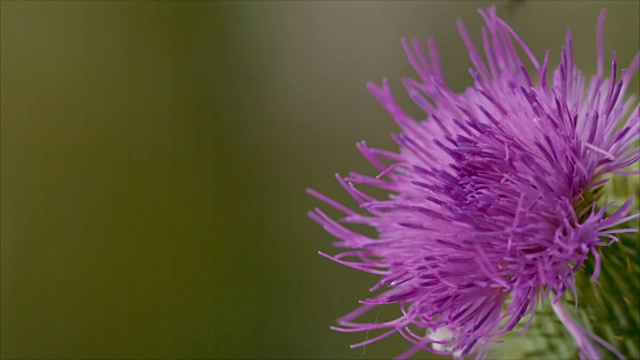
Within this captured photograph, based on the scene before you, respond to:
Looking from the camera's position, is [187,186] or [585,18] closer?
[585,18]

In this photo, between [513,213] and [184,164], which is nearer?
[513,213]

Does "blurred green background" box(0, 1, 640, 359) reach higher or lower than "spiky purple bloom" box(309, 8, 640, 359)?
higher

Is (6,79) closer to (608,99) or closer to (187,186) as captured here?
(187,186)

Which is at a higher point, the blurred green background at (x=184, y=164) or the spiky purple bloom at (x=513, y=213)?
the blurred green background at (x=184, y=164)

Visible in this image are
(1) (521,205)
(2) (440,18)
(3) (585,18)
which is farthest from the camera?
(2) (440,18)

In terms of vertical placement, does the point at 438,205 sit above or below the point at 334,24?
below

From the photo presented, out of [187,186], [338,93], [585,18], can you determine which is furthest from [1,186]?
[585,18]

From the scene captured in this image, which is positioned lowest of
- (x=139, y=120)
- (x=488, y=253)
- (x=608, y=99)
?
(x=488, y=253)

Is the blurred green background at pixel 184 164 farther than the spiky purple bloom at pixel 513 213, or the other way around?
the blurred green background at pixel 184 164
